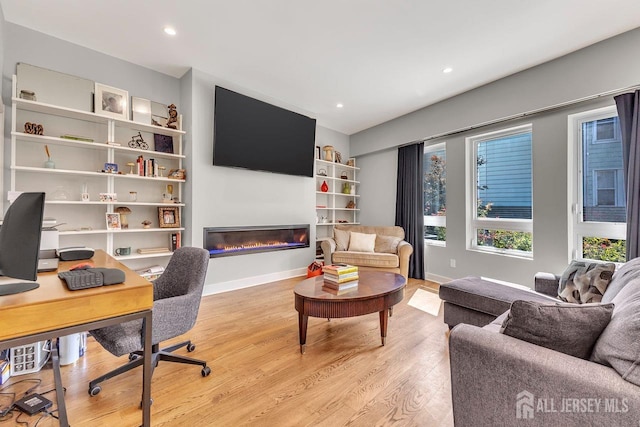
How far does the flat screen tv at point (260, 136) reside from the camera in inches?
137

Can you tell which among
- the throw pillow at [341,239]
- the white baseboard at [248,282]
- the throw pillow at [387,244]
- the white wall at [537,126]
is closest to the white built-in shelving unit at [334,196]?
the throw pillow at [341,239]

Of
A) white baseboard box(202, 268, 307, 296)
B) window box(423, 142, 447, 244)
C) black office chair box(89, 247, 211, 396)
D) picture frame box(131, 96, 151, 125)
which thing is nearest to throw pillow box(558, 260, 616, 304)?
window box(423, 142, 447, 244)

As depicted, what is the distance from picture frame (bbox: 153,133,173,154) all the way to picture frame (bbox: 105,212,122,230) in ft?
3.13

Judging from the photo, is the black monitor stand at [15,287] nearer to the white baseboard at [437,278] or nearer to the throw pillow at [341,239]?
the throw pillow at [341,239]

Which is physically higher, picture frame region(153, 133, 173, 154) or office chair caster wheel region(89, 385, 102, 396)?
picture frame region(153, 133, 173, 154)

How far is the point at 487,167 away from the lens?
3770mm

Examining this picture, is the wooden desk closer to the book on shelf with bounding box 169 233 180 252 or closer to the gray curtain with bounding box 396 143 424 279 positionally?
the book on shelf with bounding box 169 233 180 252

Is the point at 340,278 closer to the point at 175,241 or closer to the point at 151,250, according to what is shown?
the point at 175,241

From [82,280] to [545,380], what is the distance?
1807 mm

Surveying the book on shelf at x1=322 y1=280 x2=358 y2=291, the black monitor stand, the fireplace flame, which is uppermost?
the black monitor stand

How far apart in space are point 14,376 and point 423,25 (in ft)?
13.6

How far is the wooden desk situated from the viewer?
90cm

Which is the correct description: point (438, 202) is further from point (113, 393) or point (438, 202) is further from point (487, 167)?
point (113, 393)

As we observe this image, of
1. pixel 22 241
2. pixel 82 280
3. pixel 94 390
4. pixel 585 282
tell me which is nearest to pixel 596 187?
pixel 585 282
